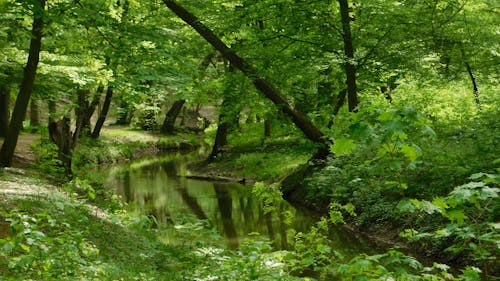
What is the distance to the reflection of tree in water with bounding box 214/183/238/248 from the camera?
483 inches

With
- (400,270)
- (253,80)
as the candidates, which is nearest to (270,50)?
(253,80)

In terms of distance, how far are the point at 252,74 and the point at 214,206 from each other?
487cm

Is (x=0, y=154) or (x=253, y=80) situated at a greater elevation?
(x=253, y=80)

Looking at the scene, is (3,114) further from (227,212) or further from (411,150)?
(411,150)

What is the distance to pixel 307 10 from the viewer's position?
44.8ft

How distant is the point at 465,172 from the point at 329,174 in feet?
14.3

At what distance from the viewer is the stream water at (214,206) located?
12.3 m

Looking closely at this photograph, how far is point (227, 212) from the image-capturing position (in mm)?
15586

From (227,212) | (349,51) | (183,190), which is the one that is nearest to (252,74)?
(349,51)

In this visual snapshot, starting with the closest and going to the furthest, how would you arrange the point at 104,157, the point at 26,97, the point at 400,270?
1. the point at 400,270
2. the point at 26,97
3. the point at 104,157

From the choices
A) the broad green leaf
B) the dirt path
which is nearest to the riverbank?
the broad green leaf

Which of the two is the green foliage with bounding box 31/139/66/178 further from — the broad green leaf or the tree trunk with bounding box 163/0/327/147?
the broad green leaf

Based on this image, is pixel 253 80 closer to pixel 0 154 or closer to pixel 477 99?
pixel 0 154

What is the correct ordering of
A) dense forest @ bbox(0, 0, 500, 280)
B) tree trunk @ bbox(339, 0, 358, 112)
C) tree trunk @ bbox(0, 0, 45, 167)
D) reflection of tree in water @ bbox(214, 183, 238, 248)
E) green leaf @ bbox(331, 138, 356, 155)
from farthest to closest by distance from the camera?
tree trunk @ bbox(339, 0, 358, 112)
tree trunk @ bbox(0, 0, 45, 167)
reflection of tree in water @ bbox(214, 183, 238, 248)
dense forest @ bbox(0, 0, 500, 280)
green leaf @ bbox(331, 138, 356, 155)
